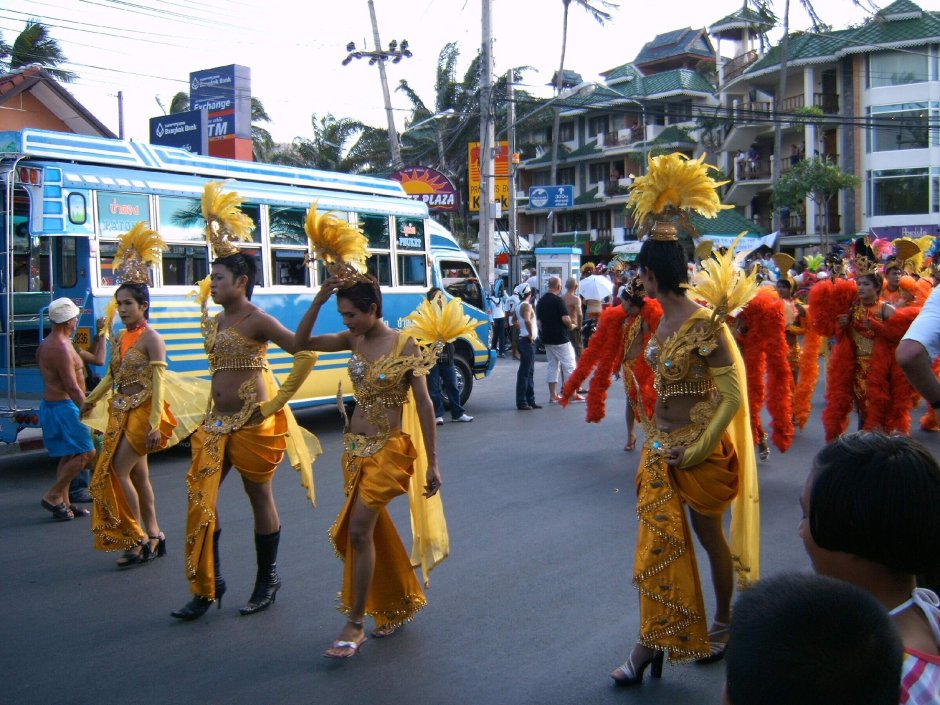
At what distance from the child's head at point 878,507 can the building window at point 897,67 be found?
38.9 m

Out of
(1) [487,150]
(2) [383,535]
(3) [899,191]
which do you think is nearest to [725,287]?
(2) [383,535]

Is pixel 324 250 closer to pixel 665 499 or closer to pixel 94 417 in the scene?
pixel 665 499

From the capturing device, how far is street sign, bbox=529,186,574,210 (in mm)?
27438

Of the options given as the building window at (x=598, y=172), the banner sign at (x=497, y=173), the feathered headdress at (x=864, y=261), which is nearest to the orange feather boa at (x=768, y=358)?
the feathered headdress at (x=864, y=261)

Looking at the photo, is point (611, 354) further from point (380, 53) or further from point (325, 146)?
point (325, 146)

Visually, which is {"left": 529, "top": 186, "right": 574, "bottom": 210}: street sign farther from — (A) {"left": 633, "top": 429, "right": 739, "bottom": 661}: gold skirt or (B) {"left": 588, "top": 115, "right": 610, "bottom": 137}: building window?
(B) {"left": 588, "top": 115, "right": 610, "bottom": 137}: building window

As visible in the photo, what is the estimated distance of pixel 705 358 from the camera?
4277mm

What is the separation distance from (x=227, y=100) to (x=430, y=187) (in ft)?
18.6

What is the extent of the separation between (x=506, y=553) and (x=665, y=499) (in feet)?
7.53

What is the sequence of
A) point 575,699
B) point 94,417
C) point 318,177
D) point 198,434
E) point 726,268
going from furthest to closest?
point 318,177, point 94,417, point 198,434, point 726,268, point 575,699

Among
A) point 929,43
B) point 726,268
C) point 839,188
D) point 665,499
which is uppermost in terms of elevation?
point 929,43

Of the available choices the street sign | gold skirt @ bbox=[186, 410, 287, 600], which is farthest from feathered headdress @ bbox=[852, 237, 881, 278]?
the street sign

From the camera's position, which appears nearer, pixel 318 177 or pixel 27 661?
pixel 27 661

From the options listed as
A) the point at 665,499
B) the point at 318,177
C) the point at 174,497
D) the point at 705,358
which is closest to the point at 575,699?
the point at 665,499
